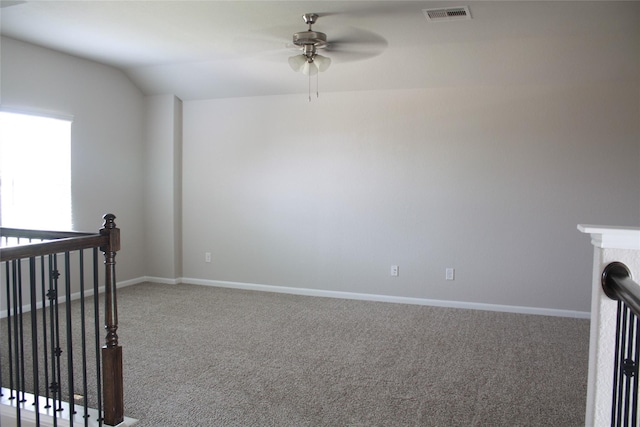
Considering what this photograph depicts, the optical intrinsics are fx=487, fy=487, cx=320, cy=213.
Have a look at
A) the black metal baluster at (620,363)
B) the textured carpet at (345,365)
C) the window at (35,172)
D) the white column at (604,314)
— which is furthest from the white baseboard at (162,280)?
the black metal baluster at (620,363)

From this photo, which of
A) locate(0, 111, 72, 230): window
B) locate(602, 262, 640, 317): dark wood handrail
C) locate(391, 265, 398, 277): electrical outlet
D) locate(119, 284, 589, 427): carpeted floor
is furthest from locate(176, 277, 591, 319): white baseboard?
locate(602, 262, 640, 317): dark wood handrail

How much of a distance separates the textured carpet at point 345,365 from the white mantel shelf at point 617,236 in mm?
1407

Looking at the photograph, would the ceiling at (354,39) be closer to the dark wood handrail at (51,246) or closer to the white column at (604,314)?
the dark wood handrail at (51,246)

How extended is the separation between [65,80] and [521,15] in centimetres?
447

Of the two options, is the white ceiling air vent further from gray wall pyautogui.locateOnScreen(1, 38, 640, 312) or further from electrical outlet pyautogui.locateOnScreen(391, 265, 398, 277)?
electrical outlet pyautogui.locateOnScreen(391, 265, 398, 277)

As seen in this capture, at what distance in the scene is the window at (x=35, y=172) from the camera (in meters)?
4.64

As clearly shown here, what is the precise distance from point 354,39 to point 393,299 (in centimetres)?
278

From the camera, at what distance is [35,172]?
4914 mm

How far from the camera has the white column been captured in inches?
70.2

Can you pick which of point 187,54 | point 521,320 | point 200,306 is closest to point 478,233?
point 521,320

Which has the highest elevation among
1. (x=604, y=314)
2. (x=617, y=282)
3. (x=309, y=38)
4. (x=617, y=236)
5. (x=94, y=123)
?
(x=309, y=38)

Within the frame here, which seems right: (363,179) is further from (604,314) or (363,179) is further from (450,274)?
(604,314)

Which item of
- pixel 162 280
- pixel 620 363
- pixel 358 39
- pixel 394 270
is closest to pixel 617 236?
pixel 620 363

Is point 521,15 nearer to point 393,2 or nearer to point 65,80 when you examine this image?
point 393,2
